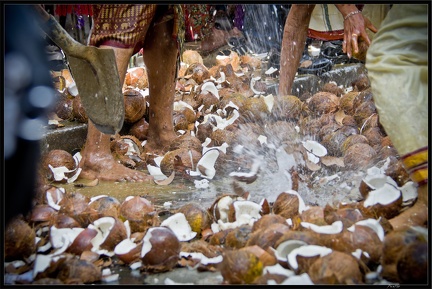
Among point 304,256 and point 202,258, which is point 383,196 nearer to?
point 304,256

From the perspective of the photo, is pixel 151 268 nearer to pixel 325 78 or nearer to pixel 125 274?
pixel 125 274

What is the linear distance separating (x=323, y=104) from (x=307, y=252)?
2411 mm

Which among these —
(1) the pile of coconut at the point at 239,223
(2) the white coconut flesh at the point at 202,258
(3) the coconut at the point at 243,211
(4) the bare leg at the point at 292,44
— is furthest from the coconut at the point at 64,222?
(4) the bare leg at the point at 292,44

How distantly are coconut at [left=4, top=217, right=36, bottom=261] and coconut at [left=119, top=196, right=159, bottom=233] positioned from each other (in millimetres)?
381

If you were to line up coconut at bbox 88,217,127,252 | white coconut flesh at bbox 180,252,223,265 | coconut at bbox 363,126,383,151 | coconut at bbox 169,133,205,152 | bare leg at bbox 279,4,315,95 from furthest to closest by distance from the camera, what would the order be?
1. bare leg at bbox 279,4,315,95
2. coconut at bbox 169,133,205,152
3. coconut at bbox 363,126,383,151
4. coconut at bbox 88,217,127,252
5. white coconut flesh at bbox 180,252,223,265

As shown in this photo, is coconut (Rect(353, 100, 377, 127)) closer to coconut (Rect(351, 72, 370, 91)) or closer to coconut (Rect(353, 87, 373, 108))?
coconut (Rect(353, 87, 373, 108))

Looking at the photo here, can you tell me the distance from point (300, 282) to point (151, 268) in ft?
1.83

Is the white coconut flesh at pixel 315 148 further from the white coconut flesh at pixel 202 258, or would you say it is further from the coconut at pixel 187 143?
the white coconut flesh at pixel 202 258

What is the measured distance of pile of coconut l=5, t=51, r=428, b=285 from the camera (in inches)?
73.7

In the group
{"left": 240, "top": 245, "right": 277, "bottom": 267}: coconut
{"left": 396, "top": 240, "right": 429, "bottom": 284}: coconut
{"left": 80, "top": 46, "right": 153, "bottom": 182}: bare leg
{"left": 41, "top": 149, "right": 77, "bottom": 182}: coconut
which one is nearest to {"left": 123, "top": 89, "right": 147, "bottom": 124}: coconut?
{"left": 80, "top": 46, "right": 153, "bottom": 182}: bare leg

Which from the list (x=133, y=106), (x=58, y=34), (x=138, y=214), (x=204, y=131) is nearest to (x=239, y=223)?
(x=138, y=214)

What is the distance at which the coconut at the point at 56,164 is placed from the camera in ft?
10.5

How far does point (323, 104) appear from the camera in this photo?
4.16 meters

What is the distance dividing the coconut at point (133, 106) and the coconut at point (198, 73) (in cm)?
136
